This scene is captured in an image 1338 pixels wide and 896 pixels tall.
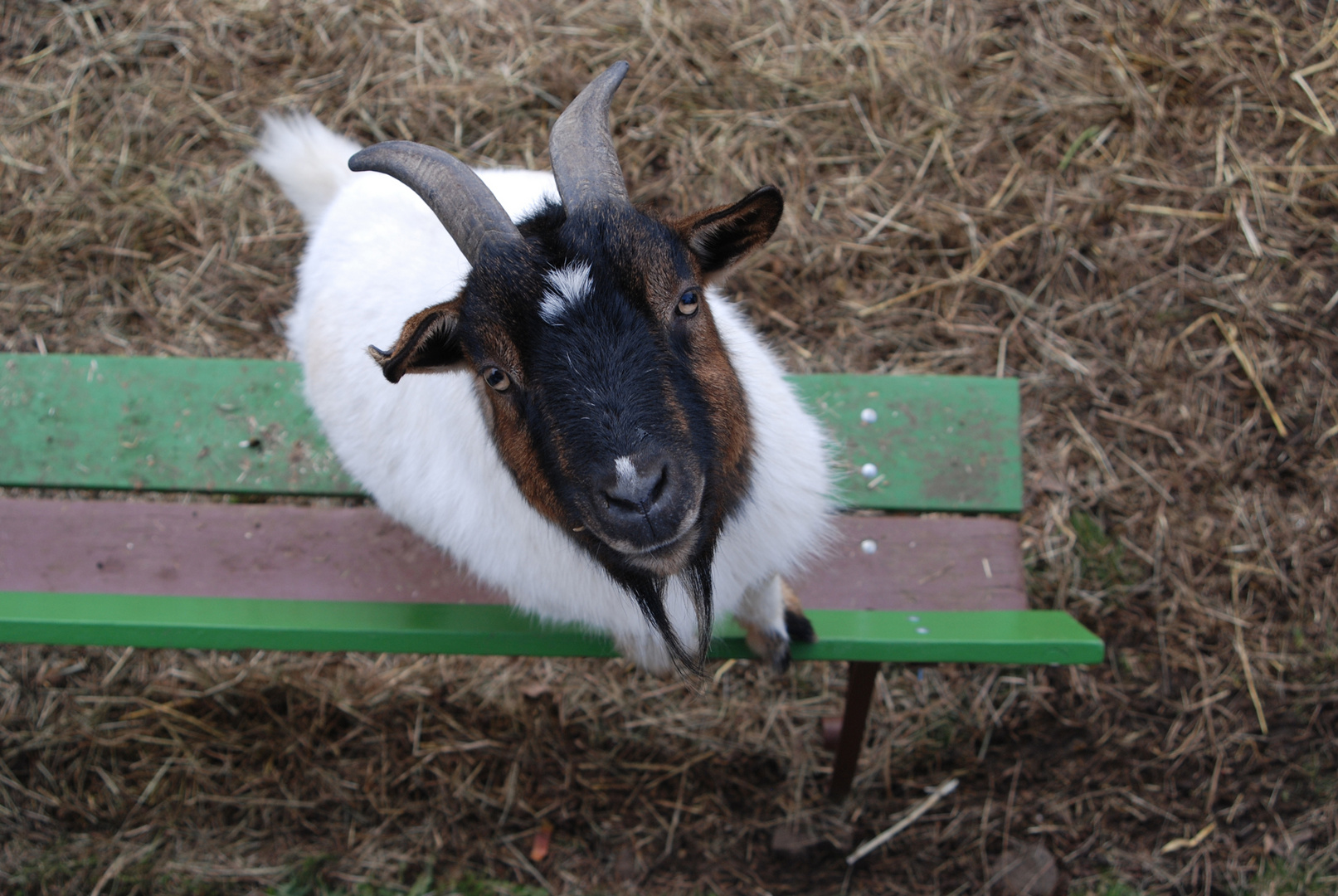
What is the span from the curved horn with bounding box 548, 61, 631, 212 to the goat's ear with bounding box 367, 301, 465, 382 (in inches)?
14.3

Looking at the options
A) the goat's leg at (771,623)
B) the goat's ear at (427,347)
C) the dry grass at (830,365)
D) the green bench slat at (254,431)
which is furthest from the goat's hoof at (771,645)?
the goat's ear at (427,347)

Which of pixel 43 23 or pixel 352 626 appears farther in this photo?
pixel 43 23

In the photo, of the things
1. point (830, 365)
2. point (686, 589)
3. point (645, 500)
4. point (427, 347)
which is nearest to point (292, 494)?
point (427, 347)

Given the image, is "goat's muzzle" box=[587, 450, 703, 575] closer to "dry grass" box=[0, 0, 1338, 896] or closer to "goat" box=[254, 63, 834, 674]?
"goat" box=[254, 63, 834, 674]

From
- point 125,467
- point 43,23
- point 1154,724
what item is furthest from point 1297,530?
point 43,23

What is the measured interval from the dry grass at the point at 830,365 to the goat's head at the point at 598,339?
6.58ft

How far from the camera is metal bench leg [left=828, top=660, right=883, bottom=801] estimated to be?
2865mm

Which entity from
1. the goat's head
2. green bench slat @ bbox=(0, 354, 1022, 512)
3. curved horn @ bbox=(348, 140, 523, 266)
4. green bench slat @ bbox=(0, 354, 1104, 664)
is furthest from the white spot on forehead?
green bench slat @ bbox=(0, 354, 1022, 512)

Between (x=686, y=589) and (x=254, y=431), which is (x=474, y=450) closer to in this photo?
(x=686, y=589)

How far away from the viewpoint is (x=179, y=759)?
3719 mm

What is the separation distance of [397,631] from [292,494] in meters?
1.19

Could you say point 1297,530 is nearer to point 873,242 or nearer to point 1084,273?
point 1084,273

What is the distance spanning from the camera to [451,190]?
6.04ft

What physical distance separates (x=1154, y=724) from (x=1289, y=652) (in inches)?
25.9
